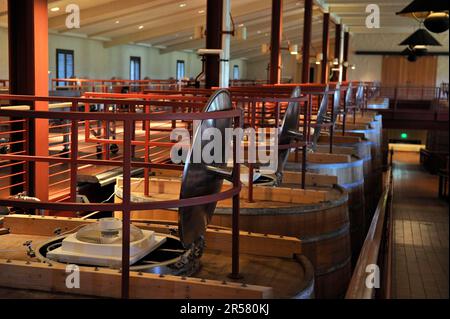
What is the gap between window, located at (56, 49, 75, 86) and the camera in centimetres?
2150

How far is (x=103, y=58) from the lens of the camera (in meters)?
25.0

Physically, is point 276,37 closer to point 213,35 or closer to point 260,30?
point 213,35

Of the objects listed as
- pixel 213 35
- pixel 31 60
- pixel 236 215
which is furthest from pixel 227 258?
pixel 213 35

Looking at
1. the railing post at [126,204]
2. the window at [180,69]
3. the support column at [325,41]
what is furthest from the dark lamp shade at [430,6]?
the window at [180,69]

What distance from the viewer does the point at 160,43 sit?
29172mm

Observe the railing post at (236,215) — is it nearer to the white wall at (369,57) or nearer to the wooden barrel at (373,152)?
the wooden barrel at (373,152)

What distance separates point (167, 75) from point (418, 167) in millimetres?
13674

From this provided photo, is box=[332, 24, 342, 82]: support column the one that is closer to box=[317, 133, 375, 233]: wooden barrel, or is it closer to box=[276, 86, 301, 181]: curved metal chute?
box=[317, 133, 375, 233]: wooden barrel

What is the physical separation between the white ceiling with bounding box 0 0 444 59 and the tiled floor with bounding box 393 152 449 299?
6.64 meters

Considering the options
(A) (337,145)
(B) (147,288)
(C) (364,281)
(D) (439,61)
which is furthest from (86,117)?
(D) (439,61)

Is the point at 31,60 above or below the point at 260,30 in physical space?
below

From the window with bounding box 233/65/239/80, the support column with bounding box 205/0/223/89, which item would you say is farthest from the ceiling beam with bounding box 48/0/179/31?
the window with bounding box 233/65/239/80

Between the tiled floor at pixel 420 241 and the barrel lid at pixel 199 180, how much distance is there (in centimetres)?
527

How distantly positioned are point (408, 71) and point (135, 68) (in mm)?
19813
